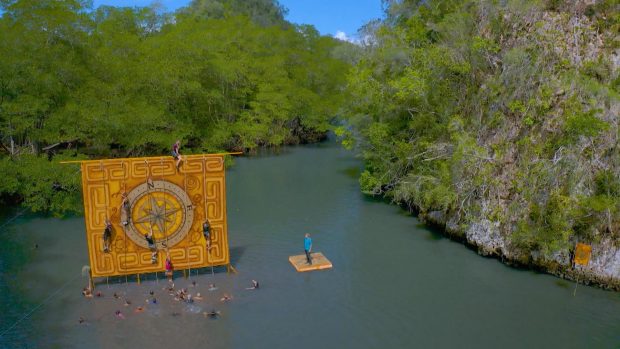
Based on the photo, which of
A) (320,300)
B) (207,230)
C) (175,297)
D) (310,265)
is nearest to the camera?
(175,297)

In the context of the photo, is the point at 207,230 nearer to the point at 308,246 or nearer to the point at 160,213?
the point at 160,213

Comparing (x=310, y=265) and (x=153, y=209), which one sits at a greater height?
(x=153, y=209)

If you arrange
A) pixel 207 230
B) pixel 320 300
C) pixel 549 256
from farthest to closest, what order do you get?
pixel 549 256 → pixel 207 230 → pixel 320 300

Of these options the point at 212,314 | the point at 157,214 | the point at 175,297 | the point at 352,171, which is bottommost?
the point at 212,314

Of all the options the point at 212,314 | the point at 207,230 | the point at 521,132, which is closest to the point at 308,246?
the point at 207,230

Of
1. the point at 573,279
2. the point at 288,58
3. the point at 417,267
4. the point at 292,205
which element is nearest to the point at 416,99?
the point at 292,205

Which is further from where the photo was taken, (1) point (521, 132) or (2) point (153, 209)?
(1) point (521, 132)

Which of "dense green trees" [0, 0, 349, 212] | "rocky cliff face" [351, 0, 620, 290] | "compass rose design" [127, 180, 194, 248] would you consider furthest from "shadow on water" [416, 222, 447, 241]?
"dense green trees" [0, 0, 349, 212]
